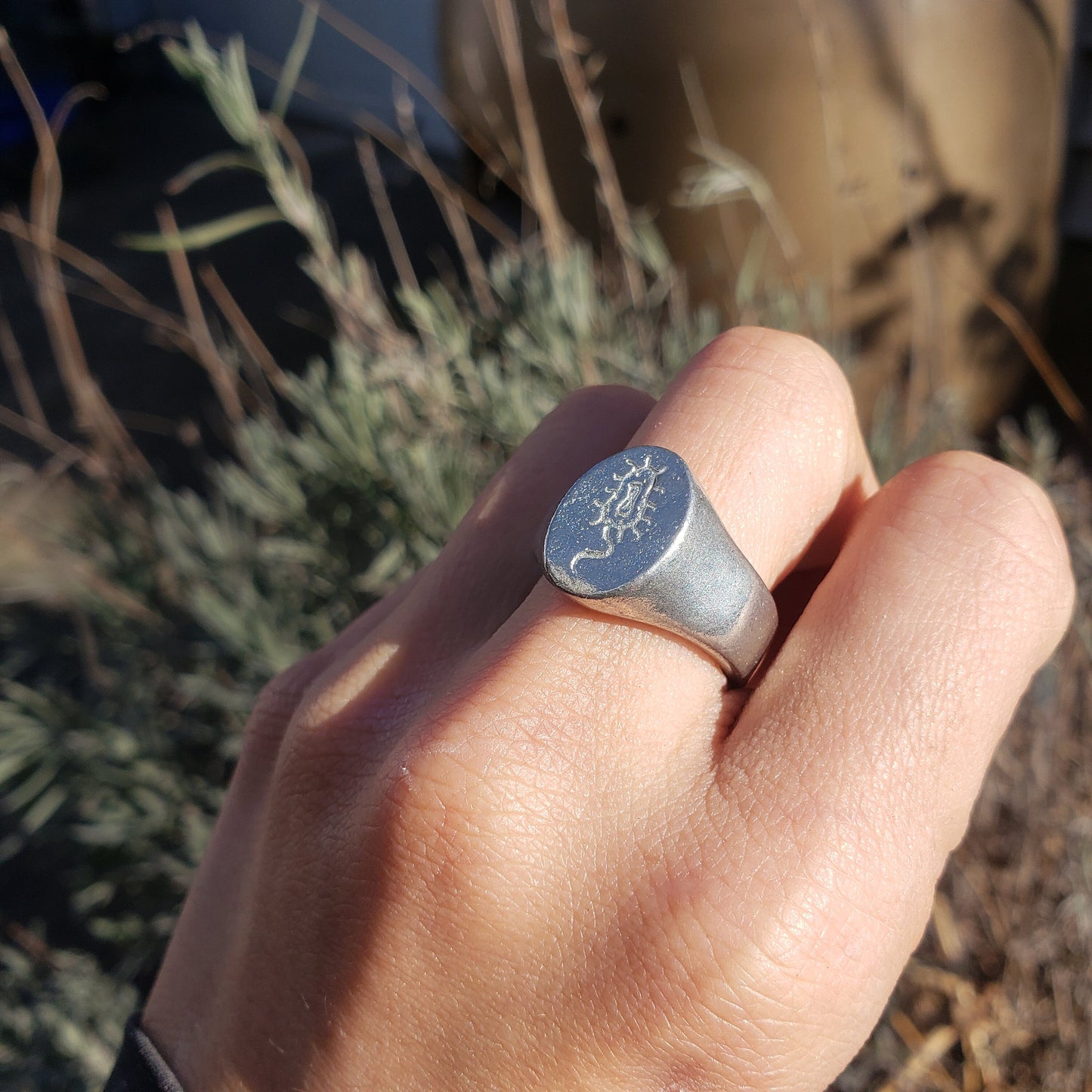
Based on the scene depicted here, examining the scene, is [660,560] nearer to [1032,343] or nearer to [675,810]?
[675,810]

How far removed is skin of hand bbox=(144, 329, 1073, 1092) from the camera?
2.10ft

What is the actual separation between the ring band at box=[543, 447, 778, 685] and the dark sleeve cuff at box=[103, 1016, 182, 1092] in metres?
0.56

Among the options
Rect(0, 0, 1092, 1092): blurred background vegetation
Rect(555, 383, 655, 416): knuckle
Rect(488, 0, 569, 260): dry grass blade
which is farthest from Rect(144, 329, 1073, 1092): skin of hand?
Rect(488, 0, 569, 260): dry grass blade

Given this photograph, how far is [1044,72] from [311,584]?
254 cm

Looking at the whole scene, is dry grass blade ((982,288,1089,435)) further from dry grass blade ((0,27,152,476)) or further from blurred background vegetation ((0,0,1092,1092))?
dry grass blade ((0,27,152,476))

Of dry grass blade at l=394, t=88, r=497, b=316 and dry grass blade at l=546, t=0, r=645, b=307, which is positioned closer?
dry grass blade at l=546, t=0, r=645, b=307

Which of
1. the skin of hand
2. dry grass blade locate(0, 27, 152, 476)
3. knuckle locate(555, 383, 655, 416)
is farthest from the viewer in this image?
dry grass blade locate(0, 27, 152, 476)

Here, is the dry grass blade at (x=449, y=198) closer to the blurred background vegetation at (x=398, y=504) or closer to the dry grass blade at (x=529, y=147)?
Answer: the blurred background vegetation at (x=398, y=504)

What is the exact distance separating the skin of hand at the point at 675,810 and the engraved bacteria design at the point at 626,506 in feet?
0.19

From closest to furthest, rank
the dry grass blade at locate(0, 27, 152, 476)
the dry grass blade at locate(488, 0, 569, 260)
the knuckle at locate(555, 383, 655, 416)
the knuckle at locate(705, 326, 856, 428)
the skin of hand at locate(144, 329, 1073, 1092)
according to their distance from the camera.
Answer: the skin of hand at locate(144, 329, 1073, 1092) → the knuckle at locate(705, 326, 856, 428) → the knuckle at locate(555, 383, 655, 416) → the dry grass blade at locate(0, 27, 152, 476) → the dry grass blade at locate(488, 0, 569, 260)

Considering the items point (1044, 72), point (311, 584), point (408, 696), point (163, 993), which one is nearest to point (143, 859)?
point (311, 584)

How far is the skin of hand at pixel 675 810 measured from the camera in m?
0.64

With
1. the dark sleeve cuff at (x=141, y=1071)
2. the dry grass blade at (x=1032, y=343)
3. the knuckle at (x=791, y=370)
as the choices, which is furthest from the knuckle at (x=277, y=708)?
the dry grass blade at (x=1032, y=343)

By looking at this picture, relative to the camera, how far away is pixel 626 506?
2.29 feet
